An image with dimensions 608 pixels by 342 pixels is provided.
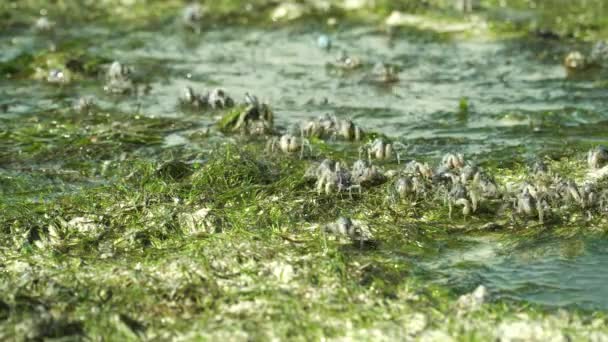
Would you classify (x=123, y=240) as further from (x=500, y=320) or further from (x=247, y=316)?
(x=500, y=320)

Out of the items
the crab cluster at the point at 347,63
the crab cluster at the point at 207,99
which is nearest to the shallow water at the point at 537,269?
the crab cluster at the point at 207,99

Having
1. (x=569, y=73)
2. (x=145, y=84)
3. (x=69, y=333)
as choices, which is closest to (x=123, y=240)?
(x=69, y=333)

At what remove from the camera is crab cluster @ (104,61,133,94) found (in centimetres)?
944

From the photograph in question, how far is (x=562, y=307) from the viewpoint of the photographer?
4723 millimetres

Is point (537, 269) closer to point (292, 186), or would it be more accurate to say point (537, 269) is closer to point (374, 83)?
point (292, 186)

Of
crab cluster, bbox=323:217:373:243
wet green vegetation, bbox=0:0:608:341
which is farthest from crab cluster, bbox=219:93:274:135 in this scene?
crab cluster, bbox=323:217:373:243

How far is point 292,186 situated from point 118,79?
13.0 feet

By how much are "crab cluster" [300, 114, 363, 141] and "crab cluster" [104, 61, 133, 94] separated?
2.56 metres

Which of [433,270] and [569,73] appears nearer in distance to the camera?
[433,270]

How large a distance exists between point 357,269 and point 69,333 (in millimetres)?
1551

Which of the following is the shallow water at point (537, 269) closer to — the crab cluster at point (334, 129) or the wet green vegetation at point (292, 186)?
the wet green vegetation at point (292, 186)

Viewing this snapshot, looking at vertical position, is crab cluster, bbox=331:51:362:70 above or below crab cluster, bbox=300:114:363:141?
above

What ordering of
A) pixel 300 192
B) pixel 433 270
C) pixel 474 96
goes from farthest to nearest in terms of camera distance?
pixel 474 96
pixel 300 192
pixel 433 270

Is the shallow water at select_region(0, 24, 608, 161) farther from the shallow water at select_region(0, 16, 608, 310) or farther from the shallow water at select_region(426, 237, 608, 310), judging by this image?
the shallow water at select_region(426, 237, 608, 310)
